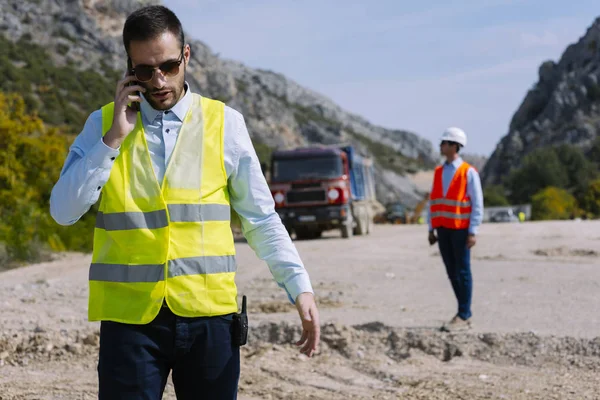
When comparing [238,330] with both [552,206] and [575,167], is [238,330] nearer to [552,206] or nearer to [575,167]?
[552,206]

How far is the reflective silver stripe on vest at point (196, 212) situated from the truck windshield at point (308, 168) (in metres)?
23.5

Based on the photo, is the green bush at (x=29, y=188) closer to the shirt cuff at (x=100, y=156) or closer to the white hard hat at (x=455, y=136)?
the white hard hat at (x=455, y=136)

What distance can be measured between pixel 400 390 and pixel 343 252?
13864mm

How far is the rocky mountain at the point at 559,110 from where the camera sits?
127 metres

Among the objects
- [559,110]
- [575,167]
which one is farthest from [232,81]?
[559,110]

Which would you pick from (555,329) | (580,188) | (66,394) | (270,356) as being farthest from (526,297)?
(580,188)

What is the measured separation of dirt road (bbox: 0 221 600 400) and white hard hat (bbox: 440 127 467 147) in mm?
1887

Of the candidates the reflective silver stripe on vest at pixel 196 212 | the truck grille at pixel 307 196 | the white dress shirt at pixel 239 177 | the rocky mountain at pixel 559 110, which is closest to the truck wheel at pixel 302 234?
the truck grille at pixel 307 196

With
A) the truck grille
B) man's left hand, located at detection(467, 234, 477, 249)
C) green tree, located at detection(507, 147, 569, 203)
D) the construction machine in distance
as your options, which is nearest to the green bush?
the truck grille

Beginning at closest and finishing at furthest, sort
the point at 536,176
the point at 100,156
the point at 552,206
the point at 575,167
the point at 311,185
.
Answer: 1. the point at 100,156
2. the point at 311,185
3. the point at 552,206
4. the point at 536,176
5. the point at 575,167

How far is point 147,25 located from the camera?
2979mm

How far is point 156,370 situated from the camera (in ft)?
9.70

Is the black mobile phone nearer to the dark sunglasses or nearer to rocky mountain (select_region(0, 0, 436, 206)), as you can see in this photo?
the dark sunglasses

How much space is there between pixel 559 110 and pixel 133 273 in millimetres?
136889
